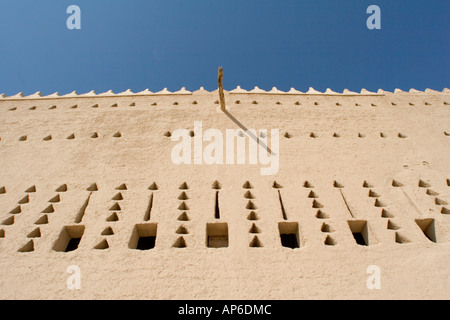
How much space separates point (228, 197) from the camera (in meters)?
4.22

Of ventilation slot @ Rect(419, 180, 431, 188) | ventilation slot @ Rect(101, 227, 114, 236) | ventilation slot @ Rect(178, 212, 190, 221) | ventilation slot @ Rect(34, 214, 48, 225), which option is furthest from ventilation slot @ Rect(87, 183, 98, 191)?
ventilation slot @ Rect(419, 180, 431, 188)

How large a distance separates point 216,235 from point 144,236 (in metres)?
0.85

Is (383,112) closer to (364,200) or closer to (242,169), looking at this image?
(364,200)

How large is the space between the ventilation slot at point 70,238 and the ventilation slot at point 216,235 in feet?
4.76

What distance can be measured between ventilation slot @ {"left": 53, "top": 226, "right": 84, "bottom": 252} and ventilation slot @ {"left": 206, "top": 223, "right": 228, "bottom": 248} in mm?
1451

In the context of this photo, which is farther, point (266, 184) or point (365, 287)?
point (266, 184)

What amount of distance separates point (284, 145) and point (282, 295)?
2.66 metres

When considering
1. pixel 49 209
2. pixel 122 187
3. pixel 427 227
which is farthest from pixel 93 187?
pixel 427 227

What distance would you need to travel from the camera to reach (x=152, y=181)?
14.7 feet

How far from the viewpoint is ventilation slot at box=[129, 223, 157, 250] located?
380 centimetres

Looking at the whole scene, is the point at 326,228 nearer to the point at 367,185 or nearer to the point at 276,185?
the point at 276,185

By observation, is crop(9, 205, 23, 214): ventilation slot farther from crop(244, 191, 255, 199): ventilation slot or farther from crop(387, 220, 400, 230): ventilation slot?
crop(387, 220, 400, 230): ventilation slot

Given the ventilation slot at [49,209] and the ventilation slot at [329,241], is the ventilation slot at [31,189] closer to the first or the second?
the ventilation slot at [49,209]
